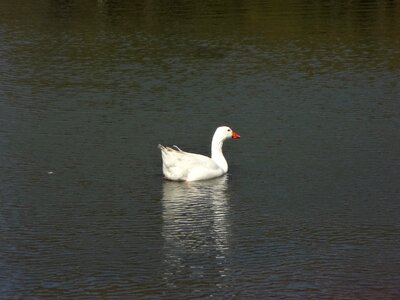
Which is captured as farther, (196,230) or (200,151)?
(200,151)

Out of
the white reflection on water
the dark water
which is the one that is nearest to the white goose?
the white reflection on water

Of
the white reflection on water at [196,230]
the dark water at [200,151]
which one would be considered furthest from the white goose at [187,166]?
the dark water at [200,151]

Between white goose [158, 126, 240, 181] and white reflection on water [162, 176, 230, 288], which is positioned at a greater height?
white goose [158, 126, 240, 181]

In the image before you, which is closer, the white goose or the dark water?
the dark water

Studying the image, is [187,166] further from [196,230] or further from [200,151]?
[196,230]

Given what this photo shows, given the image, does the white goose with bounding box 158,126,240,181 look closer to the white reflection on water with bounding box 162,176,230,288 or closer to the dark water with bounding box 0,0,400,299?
the white reflection on water with bounding box 162,176,230,288

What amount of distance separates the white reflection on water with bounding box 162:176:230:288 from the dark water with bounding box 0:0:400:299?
1.2 inches

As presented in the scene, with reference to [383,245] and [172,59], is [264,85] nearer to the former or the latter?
[172,59]

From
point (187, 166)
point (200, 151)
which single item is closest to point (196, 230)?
point (187, 166)

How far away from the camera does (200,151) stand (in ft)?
56.5

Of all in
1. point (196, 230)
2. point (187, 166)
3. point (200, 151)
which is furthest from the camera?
point (200, 151)

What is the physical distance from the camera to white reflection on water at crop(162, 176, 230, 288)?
11.6 metres

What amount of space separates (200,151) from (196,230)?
14.2ft

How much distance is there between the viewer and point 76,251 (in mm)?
12297
